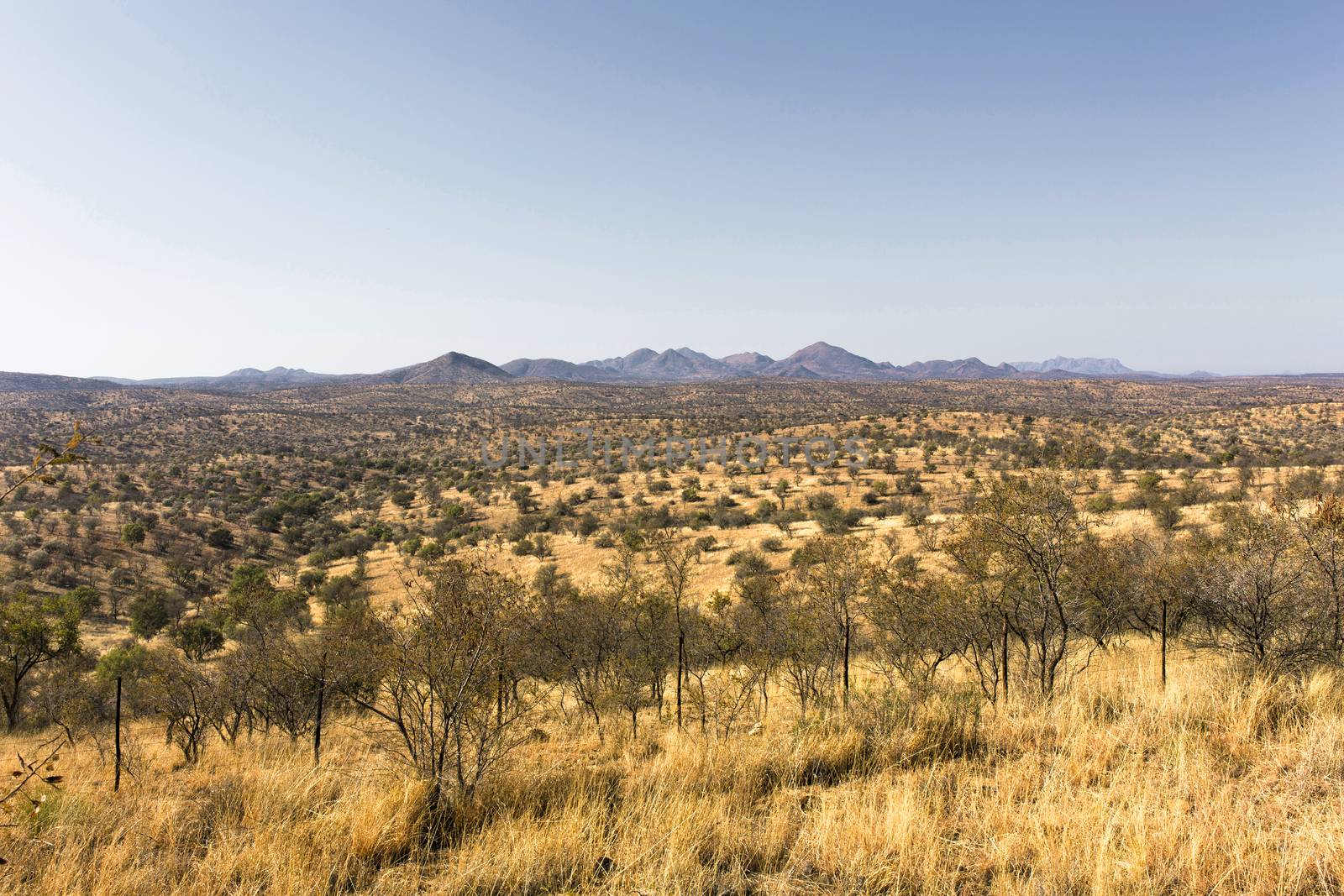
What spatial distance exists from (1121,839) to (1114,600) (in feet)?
54.0

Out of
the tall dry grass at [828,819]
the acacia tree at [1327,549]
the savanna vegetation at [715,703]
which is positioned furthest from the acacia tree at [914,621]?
the tall dry grass at [828,819]

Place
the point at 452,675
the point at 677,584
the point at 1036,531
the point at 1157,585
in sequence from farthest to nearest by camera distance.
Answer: the point at 1157,585 < the point at 677,584 < the point at 1036,531 < the point at 452,675

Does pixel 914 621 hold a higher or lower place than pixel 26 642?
higher

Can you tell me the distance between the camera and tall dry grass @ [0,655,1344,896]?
→ 3.90m

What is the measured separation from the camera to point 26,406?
95938 mm

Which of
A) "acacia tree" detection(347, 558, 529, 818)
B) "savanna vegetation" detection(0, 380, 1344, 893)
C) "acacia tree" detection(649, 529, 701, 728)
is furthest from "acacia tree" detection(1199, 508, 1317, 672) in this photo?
"acacia tree" detection(347, 558, 529, 818)

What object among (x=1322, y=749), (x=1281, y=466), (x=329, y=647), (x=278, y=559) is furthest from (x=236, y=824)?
(x=1281, y=466)

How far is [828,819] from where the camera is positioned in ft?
15.0

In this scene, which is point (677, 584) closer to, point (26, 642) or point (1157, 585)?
point (1157, 585)

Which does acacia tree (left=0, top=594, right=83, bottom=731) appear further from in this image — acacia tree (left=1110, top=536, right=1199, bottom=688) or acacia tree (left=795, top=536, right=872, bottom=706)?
acacia tree (left=1110, top=536, right=1199, bottom=688)

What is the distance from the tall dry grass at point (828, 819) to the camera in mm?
3900

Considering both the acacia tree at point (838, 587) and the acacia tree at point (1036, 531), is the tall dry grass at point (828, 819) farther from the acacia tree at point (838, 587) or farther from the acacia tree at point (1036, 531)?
the acacia tree at point (838, 587)

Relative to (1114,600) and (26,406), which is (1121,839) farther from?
(26,406)

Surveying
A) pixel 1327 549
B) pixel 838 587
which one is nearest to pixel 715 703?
pixel 838 587
